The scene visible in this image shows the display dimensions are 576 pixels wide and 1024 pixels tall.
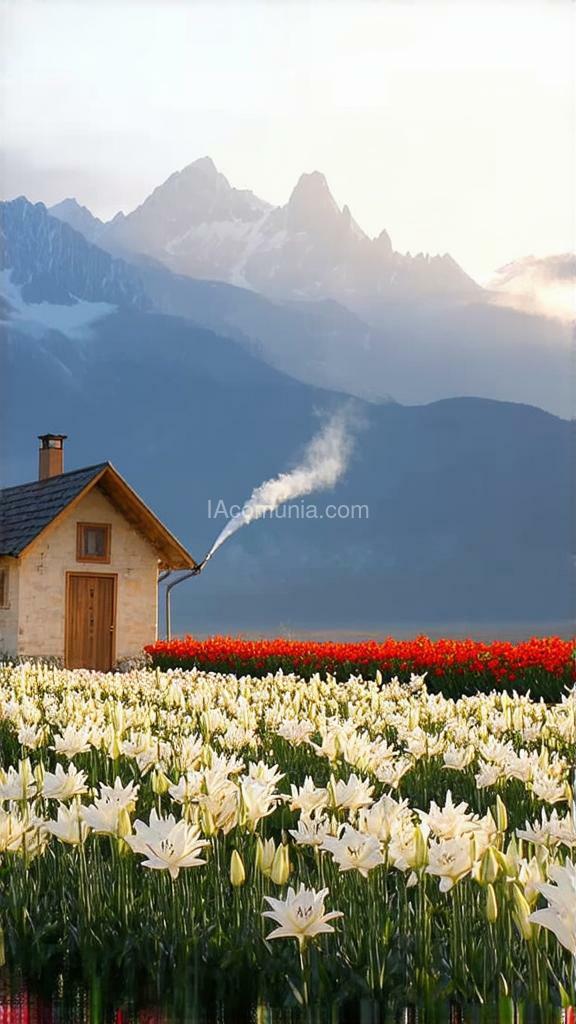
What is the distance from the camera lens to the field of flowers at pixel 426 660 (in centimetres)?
1370

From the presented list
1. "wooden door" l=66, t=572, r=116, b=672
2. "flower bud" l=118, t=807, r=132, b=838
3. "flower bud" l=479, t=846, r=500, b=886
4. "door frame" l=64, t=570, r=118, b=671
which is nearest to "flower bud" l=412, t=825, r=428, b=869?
"flower bud" l=479, t=846, r=500, b=886

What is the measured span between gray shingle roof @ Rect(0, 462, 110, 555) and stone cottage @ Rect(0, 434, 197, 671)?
1.1 inches

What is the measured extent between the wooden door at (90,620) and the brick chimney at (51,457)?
334 cm

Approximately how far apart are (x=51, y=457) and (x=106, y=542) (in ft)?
10.7

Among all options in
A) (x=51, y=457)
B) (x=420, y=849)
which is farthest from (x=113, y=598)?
(x=420, y=849)

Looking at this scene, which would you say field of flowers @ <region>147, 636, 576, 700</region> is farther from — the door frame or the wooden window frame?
the wooden window frame

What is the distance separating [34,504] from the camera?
78.0 ft

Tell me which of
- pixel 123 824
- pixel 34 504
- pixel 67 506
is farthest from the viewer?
pixel 34 504

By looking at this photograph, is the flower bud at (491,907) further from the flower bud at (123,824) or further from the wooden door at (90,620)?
the wooden door at (90,620)

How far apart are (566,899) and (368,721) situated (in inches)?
204

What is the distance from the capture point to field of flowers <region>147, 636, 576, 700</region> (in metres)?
13.7

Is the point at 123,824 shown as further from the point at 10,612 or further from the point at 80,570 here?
the point at 80,570

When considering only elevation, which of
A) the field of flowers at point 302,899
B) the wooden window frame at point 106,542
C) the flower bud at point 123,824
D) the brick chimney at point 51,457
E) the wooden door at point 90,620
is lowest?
the field of flowers at point 302,899

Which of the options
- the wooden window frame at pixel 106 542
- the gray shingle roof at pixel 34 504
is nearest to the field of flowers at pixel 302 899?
the gray shingle roof at pixel 34 504
